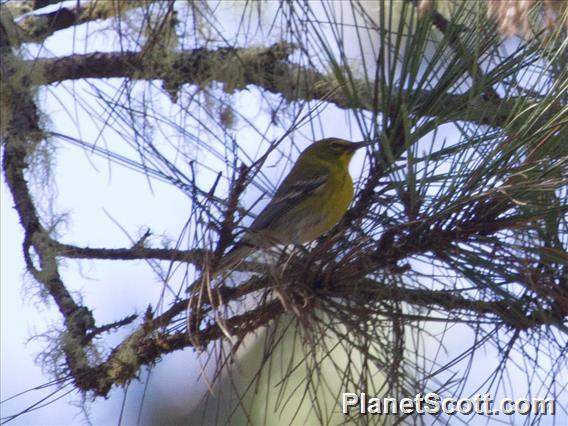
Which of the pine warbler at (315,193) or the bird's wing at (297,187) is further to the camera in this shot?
the bird's wing at (297,187)

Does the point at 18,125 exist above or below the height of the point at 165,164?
above

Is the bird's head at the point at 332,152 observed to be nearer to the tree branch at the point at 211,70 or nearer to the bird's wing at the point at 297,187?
the bird's wing at the point at 297,187

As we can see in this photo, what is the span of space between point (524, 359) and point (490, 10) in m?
0.83

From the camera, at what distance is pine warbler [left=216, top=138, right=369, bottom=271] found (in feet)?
8.63

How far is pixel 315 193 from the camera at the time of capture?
323 cm

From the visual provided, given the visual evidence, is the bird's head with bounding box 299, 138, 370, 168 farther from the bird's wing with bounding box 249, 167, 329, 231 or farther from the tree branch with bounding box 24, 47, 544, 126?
the tree branch with bounding box 24, 47, 544, 126

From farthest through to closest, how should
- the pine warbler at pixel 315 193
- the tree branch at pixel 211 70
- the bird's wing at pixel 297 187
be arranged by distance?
the tree branch at pixel 211 70 → the bird's wing at pixel 297 187 → the pine warbler at pixel 315 193

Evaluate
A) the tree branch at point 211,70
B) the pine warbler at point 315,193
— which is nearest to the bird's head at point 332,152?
the pine warbler at point 315,193

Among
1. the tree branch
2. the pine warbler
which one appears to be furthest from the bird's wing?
the tree branch

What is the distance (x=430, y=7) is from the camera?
176 centimetres

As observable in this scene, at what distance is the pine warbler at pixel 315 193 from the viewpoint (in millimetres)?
2631

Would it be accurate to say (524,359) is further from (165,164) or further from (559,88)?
(165,164)

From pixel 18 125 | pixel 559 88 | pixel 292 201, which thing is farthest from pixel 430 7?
pixel 18 125

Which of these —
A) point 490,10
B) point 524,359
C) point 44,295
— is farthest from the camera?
point 44,295
